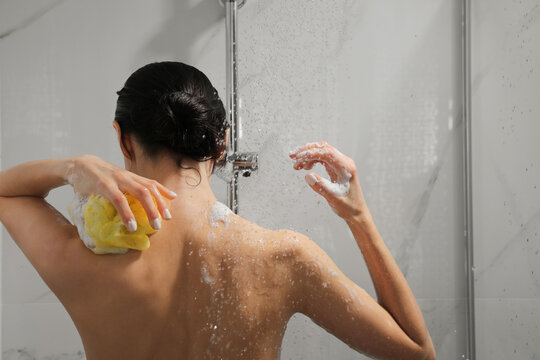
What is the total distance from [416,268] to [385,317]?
0.61m

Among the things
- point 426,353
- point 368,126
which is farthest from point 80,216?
point 368,126

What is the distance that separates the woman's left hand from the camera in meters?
0.56

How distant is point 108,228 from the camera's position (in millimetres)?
580

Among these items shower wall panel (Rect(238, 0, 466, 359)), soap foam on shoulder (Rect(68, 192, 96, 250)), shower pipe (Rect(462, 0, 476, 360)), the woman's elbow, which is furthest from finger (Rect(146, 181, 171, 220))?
shower pipe (Rect(462, 0, 476, 360))

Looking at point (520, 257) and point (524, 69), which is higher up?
point (524, 69)

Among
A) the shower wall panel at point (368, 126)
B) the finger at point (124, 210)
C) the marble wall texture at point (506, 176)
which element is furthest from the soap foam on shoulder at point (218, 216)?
the marble wall texture at point (506, 176)

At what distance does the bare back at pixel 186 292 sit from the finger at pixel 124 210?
64 mm

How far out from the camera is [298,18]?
1172mm

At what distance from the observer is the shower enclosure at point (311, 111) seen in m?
1.17

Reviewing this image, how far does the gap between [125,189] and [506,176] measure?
0.98m

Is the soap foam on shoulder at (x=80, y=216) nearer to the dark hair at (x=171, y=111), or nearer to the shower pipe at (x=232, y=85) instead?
the dark hair at (x=171, y=111)

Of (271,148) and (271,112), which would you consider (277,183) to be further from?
(271,112)

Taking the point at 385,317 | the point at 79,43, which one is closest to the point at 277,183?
the point at 385,317

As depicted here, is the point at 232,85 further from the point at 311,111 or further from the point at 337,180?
the point at 337,180
